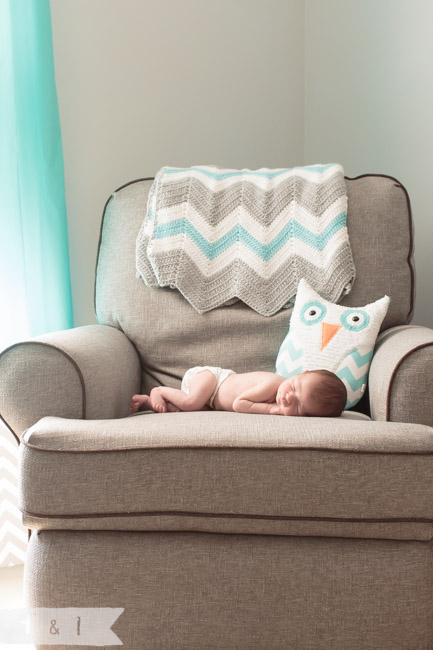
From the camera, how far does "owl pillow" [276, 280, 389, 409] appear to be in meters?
1.71

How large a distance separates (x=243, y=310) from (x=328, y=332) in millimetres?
279

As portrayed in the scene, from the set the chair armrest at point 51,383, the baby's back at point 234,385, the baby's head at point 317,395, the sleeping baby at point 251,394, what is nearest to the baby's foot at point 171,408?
the sleeping baby at point 251,394

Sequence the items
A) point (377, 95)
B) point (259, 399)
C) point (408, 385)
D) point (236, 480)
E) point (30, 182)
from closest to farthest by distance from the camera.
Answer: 1. point (236, 480)
2. point (408, 385)
3. point (259, 399)
4. point (30, 182)
5. point (377, 95)

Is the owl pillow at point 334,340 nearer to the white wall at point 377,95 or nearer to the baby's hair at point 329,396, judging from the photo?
the baby's hair at point 329,396

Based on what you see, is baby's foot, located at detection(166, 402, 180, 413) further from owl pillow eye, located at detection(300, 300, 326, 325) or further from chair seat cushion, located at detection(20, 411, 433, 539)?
chair seat cushion, located at detection(20, 411, 433, 539)

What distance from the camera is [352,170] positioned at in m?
2.61

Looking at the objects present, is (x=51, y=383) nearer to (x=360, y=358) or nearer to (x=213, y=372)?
(x=213, y=372)

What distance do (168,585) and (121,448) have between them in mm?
256

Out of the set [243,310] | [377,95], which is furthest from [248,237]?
[377,95]

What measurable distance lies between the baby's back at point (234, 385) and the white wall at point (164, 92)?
2.60ft

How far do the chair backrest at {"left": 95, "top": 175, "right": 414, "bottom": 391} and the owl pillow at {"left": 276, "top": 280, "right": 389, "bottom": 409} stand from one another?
98mm

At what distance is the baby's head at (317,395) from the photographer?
1.53m

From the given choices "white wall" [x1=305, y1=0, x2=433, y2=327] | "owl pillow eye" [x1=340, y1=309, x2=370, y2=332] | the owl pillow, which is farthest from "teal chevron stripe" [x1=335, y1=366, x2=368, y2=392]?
"white wall" [x1=305, y1=0, x2=433, y2=327]

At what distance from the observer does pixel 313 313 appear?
1802 millimetres
